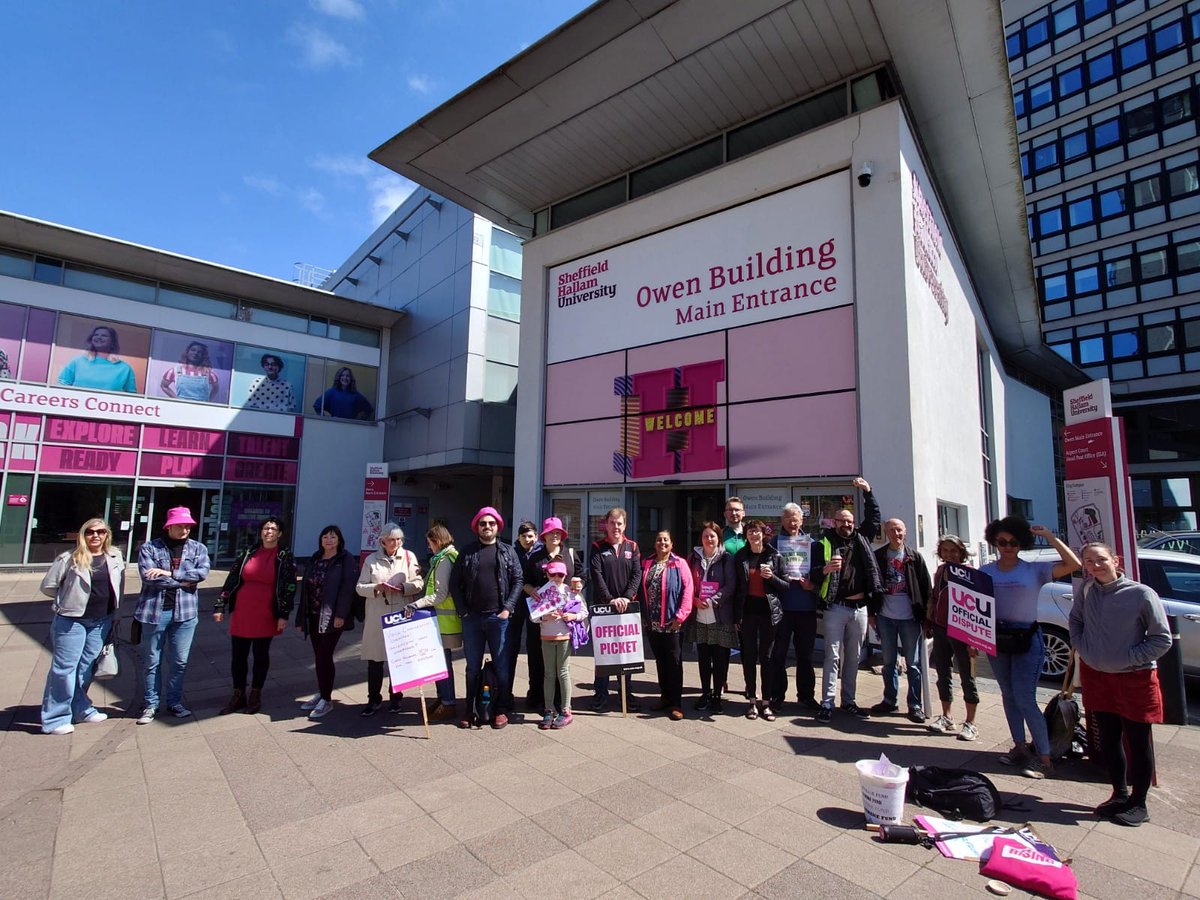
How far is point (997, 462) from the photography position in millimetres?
17656

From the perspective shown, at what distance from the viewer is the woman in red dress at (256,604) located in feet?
18.9

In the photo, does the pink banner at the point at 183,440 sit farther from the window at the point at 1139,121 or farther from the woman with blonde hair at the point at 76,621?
the window at the point at 1139,121

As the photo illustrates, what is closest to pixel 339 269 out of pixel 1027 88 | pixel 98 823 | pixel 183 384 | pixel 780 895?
pixel 183 384

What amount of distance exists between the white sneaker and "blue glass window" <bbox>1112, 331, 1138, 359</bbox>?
42937mm

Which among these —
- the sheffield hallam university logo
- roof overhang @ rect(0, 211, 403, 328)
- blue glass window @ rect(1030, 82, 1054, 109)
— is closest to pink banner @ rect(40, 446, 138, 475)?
roof overhang @ rect(0, 211, 403, 328)

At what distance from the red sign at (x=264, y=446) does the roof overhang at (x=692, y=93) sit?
11.1 m

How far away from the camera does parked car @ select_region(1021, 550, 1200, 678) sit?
6406 mm

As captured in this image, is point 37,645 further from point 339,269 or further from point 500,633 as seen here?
point 339,269

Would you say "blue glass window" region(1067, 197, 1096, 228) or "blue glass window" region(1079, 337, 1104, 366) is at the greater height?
"blue glass window" region(1067, 197, 1096, 228)

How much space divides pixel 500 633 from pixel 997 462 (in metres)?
17.1

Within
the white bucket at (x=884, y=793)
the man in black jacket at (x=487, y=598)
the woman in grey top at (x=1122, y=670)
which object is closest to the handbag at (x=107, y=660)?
the man in black jacket at (x=487, y=598)

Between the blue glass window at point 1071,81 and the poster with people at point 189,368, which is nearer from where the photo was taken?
the poster with people at point 189,368

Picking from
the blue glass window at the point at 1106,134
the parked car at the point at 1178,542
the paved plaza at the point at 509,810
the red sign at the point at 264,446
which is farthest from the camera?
the blue glass window at the point at 1106,134

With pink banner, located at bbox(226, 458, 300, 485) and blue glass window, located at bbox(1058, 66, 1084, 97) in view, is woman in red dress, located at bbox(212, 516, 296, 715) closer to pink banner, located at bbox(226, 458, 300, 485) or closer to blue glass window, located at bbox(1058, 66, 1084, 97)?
pink banner, located at bbox(226, 458, 300, 485)
